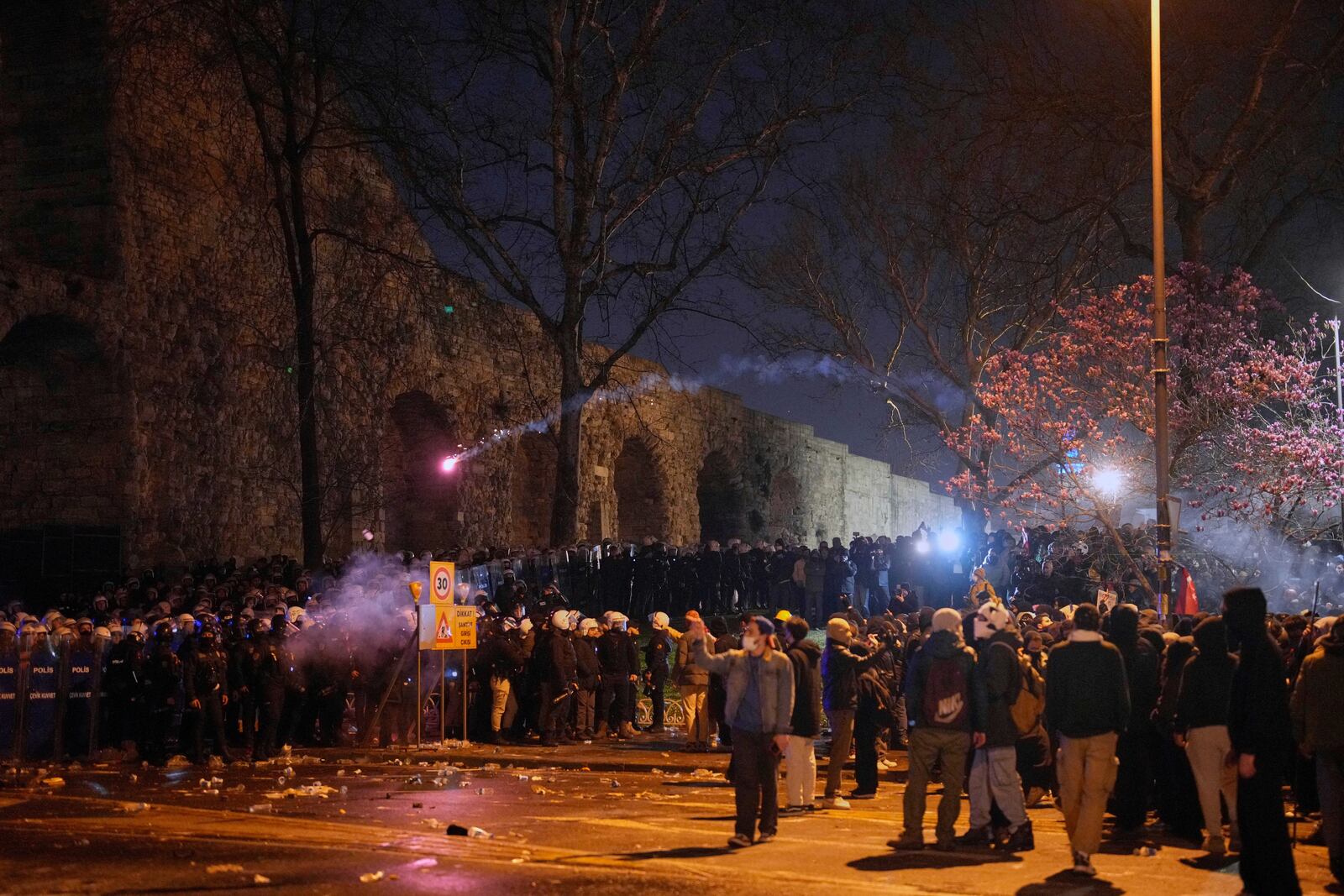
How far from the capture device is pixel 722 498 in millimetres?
38875

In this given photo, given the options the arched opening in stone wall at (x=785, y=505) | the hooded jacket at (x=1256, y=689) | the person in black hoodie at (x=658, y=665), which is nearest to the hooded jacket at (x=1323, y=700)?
the hooded jacket at (x=1256, y=689)

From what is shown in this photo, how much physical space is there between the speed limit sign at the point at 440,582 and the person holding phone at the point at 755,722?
647 cm

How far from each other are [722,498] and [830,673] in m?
26.8

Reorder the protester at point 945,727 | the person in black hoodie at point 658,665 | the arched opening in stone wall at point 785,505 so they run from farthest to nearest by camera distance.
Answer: the arched opening in stone wall at point 785,505, the person in black hoodie at point 658,665, the protester at point 945,727

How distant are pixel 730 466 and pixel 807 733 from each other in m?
27.8

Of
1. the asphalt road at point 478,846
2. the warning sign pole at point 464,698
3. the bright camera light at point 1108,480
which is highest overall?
the bright camera light at point 1108,480

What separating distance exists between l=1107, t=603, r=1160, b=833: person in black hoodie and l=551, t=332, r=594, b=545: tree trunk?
1455 cm

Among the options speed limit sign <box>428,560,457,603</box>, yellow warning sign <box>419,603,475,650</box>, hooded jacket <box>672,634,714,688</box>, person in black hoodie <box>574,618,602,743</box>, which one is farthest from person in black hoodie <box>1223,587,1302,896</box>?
person in black hoodie <box>574,618,602,743</box>

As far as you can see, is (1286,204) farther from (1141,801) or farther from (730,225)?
(1141,801)

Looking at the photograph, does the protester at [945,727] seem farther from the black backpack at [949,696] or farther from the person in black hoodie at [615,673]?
the person in black hoodie at [615,673]

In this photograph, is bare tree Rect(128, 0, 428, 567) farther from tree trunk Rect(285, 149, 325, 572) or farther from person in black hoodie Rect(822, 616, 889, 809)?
person in black hoodie Rect(822, 616, 889, 809)

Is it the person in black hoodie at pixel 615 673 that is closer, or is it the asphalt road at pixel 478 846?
the asphalt road at pixel 478 846

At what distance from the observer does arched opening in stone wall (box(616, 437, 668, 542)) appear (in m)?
34.6

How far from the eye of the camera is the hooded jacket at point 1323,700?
7773 millimetres
